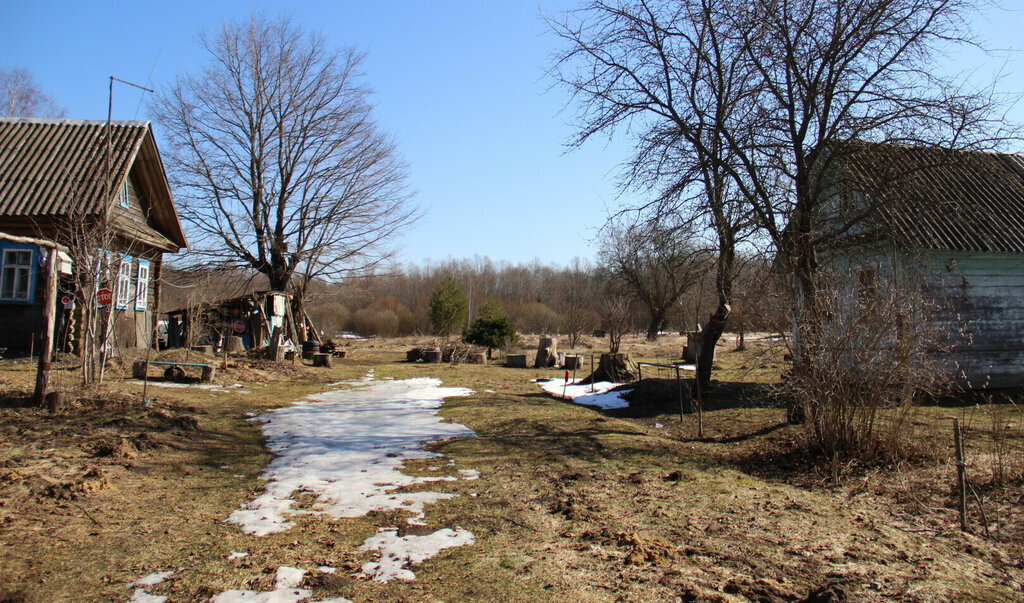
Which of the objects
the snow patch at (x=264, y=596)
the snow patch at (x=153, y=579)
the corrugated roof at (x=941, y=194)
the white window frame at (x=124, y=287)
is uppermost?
the corrugated roof at (x=941, y=194)

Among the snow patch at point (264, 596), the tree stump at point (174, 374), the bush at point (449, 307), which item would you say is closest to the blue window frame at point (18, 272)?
the tree stump at point (174, 374)

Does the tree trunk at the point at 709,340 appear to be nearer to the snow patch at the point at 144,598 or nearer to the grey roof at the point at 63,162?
the snow patch at the point at 144,598

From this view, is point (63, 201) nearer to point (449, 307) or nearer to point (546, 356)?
point (546, 356)

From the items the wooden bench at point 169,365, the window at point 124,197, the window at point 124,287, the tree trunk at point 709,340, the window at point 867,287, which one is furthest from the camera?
the window at point 124,287

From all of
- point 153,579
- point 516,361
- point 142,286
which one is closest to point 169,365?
point 142,286

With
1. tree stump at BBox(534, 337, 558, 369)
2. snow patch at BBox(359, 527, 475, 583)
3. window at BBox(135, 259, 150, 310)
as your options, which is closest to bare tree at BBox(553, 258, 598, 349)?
tree stump at BBox(534, 337, 558, 369)

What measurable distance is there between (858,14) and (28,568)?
1066 centimetres

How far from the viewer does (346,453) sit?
793 cm

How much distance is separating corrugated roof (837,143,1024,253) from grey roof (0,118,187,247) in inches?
598

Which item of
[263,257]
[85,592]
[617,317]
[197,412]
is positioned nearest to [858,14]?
[85,592]

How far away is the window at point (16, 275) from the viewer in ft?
53.9

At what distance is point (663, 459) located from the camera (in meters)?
7.67

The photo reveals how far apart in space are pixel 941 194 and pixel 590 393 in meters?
8.31

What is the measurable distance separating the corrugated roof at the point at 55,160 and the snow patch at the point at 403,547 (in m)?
13.8
